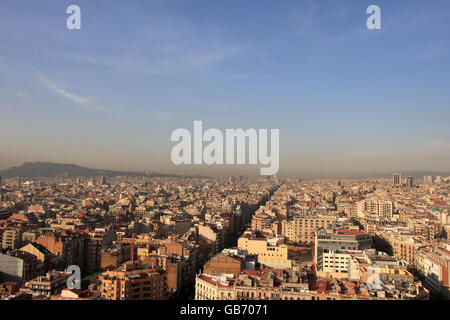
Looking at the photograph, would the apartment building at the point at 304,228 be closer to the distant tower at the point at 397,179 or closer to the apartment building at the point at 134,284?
the apartment building at the point at 134,284

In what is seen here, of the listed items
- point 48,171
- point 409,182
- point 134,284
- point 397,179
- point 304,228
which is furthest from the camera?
point 397,179

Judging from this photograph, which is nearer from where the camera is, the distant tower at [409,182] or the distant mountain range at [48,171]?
the distant mountain range at [48,171]

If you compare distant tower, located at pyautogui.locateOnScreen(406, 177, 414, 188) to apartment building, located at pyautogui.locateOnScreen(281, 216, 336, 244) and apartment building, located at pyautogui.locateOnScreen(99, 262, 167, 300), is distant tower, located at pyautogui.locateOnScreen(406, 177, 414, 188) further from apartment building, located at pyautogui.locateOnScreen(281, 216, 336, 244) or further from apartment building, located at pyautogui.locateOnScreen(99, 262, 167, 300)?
apartment building, located at pyautogui.locateOnScreen(99, 262, 167, 300)

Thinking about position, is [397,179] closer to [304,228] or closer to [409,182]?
[409,182]

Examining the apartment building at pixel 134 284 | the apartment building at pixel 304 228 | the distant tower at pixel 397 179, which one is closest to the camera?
the apartment building at pixel 134 284

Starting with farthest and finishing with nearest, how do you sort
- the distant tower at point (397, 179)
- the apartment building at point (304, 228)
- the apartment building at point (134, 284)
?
1. the distant tower at point (397, 179)
2. the apartment building at point (304, 228)
3. the apartment building at point (134, 284)

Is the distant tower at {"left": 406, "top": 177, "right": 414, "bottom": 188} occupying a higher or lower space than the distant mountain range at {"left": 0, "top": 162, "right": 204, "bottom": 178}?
lower

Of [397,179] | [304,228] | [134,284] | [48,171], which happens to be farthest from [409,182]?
[134,284]

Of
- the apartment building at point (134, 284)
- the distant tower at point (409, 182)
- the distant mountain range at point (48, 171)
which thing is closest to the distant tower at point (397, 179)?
the distant tower at point (409, 182)

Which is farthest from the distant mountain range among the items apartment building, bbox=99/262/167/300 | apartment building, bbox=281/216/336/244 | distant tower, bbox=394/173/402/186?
distant tower, bbox=394/173/402/186

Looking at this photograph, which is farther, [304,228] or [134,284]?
[304,228]

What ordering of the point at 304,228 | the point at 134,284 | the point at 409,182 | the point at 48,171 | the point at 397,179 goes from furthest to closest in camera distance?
the point at 397,179 → the point at 48,171 → the point at 409,182 → the point at 304,228 → the point at 134,284
